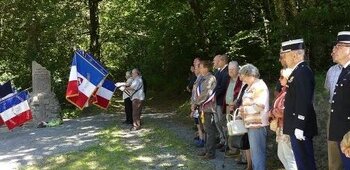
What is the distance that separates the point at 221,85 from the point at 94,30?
1479 cm

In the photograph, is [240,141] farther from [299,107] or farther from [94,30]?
[94,30]

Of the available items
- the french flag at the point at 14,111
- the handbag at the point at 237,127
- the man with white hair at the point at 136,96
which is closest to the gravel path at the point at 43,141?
the french flag at the point at 14,111

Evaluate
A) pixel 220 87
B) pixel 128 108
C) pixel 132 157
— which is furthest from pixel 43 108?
pixel 220 87

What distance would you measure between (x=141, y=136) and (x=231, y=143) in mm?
4322

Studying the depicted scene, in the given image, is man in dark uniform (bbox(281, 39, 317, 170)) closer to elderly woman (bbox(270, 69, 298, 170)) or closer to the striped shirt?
elderly woman (bbox(270, 69, 298, 170))

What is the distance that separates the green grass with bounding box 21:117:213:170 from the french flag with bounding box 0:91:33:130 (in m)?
3.45

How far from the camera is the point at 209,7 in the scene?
16281 millimetres

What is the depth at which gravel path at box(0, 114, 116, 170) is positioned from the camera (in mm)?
9148

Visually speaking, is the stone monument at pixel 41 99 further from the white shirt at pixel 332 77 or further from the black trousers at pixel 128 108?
the white shirt at pixel 332 77

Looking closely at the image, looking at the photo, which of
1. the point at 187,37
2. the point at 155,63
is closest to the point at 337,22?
the point at 187,37

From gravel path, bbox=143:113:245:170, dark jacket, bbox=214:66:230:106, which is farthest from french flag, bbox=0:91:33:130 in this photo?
dark jacket, bbox=214:66:230:106

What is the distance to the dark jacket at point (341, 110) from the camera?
4.49 meters

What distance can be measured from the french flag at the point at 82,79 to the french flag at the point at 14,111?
1.66 metres

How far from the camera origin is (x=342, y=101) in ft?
14.9
